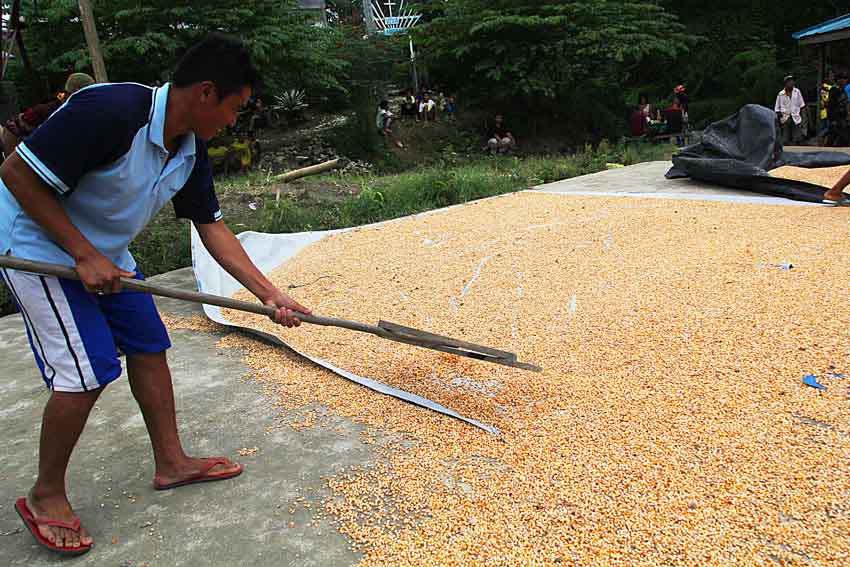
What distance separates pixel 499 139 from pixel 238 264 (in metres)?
10.3

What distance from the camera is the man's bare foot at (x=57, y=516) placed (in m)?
1.43

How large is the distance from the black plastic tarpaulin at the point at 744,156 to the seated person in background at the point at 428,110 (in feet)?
23.9

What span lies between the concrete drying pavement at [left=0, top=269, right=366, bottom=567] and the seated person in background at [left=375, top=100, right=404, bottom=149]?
9261mm

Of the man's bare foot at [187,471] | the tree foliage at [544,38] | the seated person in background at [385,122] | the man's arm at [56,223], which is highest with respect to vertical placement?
the tree foliage at [544,38]

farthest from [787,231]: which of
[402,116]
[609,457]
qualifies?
[402,116]

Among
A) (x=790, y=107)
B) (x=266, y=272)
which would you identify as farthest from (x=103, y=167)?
(x=790, y=107)

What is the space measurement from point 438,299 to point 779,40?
47.1 ft

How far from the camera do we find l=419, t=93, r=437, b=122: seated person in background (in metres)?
Result: 12.4

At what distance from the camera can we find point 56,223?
1351 mm

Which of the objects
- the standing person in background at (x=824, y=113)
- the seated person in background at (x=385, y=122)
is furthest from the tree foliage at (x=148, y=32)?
the standing person in background at (x=824, y=113)

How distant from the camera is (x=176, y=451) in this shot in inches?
65.9

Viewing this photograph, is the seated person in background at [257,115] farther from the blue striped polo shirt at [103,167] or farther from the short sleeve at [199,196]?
the blue striped polo shirt at [103,167]

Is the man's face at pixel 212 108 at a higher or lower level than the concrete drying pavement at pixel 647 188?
higher

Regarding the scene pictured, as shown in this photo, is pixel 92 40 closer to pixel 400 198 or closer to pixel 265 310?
pixel 400 198
